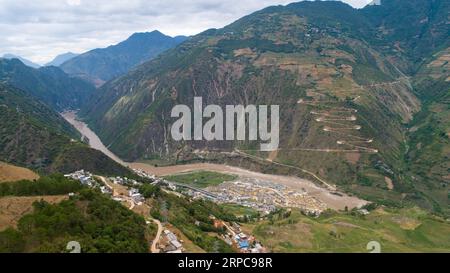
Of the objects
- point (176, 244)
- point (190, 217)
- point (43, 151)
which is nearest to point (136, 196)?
point (190, 217)

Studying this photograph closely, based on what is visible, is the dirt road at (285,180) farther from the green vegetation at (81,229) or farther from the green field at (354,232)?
the green vegetation at (81,229)

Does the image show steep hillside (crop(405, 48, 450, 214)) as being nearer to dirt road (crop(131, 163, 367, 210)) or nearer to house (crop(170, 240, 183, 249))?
dirt road (crop(131, 163, 367, 210))

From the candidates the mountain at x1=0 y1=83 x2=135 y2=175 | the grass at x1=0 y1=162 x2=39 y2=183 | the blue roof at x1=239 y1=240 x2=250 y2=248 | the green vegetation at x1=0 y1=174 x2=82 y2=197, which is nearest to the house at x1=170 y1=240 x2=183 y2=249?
the blue roof at x1=239 y1=240 x2=250 y2=248

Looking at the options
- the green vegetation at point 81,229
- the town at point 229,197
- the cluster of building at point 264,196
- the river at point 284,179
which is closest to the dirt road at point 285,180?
the river at point 284,179
